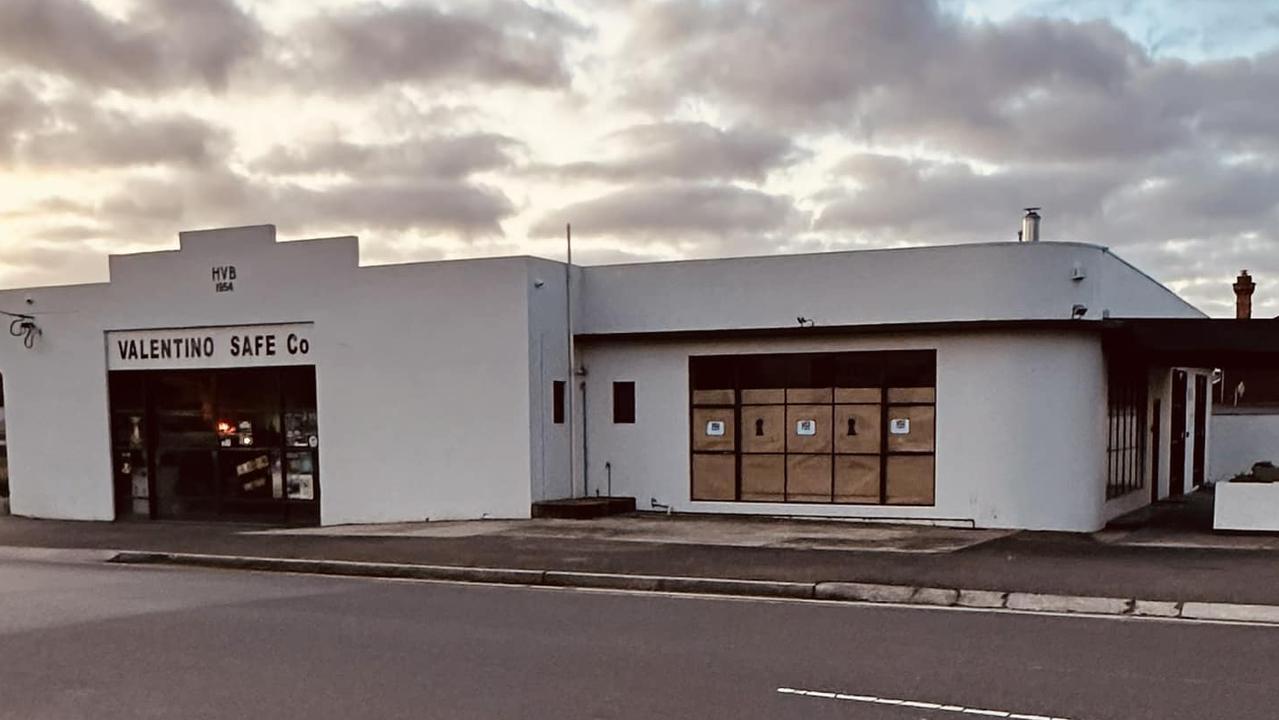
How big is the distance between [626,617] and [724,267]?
878 cm

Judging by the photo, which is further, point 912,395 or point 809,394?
point 809,394

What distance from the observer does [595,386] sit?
1870 cm

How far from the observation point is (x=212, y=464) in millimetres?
20219

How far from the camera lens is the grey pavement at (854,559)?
10.9m

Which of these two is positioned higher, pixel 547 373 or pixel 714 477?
pixel 547 373

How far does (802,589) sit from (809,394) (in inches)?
257

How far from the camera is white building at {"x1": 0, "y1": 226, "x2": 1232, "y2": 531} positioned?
628 inches

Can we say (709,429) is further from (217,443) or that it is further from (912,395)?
(217,443)

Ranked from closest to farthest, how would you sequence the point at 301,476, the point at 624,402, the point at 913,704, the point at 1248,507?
the point at 913,704 < the point at 1248,507 < the point at 624,402 < the point at 301,476

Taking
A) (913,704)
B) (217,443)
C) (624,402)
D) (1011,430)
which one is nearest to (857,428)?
(1011,430)

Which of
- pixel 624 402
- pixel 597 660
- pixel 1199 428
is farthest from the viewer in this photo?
pixel 1199 428

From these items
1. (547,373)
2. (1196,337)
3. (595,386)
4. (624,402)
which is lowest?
(624,402)

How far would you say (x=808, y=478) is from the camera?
682 inches

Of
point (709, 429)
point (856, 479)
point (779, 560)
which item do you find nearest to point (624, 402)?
point (709, 429)
